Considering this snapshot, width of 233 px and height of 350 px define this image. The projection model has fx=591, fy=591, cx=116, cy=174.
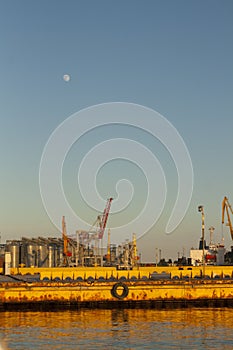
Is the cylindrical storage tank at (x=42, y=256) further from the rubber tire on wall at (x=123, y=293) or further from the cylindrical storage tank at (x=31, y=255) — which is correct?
the rubber tire on wall at (x=123, y=293)

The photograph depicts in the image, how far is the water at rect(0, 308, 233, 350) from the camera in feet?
148

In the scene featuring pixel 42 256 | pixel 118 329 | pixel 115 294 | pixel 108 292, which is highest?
pixel 42 256

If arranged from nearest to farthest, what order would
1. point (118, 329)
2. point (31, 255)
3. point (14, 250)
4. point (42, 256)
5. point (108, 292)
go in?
point (118, 329) < point (108, 292) < point (14, 250) < point (31, 255) < point (42, 256)

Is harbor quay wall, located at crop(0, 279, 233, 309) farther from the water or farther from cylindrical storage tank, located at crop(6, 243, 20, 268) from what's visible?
cylindrical storage tank, located at crop(6, 243, 20, 268)

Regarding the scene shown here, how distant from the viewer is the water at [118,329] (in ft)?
148

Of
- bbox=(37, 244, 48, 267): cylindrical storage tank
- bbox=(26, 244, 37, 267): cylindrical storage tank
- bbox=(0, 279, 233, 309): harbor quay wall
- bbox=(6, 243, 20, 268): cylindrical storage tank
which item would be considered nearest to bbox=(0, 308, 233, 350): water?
bbox=(0, 279, 233, 309): harbor quay wall

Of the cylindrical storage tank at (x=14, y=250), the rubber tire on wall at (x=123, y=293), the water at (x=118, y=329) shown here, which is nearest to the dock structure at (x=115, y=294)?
the rubber tire on wall at (x=123, y=293)

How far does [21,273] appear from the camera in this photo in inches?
4409

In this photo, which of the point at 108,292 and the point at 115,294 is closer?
the point at 115,294

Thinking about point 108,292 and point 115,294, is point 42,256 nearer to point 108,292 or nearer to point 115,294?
point 108,292

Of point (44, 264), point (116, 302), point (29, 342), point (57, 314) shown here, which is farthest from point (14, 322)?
→ point (44, 264)

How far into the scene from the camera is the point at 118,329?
52.0 m

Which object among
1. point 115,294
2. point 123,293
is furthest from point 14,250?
point 123,293

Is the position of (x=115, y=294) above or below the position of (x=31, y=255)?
below
